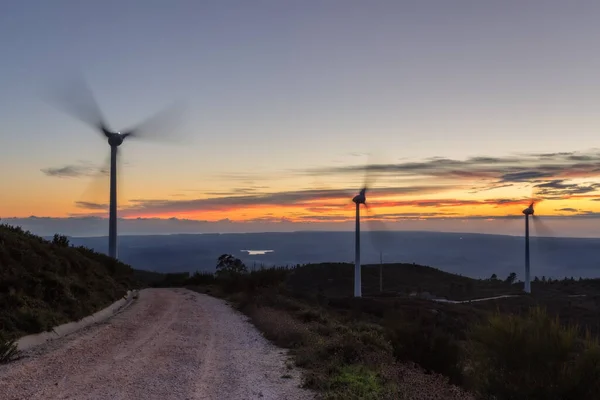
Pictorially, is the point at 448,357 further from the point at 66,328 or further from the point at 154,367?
the point at 66,328

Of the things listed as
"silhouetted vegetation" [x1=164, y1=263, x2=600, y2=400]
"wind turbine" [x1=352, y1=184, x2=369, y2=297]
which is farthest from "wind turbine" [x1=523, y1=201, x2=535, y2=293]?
"silhouetted vegetation" [x1=164, y1=263, x2=600, y2=400]

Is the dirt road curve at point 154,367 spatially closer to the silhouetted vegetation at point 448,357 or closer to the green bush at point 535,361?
the silhouetted vegetation at point 448,357

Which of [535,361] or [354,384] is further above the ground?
[535,361]

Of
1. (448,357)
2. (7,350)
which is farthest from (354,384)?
(7,350)

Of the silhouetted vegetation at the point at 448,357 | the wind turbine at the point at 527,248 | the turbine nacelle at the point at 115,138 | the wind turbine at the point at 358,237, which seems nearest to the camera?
the silhouetted vegetation at the point at 448,357

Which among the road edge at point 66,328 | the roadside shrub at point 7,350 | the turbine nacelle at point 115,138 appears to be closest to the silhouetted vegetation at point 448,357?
the road edge at point 66,328
